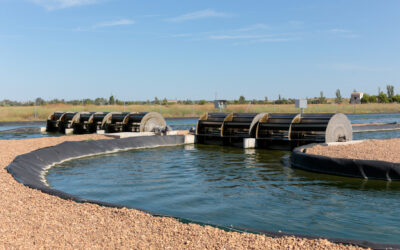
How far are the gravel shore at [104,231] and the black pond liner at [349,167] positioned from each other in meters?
7.10

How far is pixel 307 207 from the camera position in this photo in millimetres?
8883

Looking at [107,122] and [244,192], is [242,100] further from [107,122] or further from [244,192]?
[244,192]

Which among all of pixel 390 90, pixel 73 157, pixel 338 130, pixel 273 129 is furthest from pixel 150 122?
pixel 390 90

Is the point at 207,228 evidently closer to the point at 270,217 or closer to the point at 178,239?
the point at 178,239

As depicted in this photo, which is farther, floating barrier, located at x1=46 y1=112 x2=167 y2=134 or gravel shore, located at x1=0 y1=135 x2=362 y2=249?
floating barrier, located at x1=46 y1=112 x2=167 y2=134

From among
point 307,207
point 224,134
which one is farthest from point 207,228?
point 224,134

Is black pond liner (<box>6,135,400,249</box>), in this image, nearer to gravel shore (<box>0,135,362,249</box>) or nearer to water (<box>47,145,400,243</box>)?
gravel shore (<box>0,135,362,249</box>)

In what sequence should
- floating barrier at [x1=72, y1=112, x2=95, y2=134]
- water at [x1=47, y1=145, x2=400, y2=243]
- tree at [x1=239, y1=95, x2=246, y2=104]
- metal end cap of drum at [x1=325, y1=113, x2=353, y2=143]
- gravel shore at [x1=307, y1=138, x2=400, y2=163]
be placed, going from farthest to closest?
1. tree at [x1=239, y1=95, x2=246, y2=104]
2. floating barrier at [x1=72, y1=112, x2=95, y2=134]
3. metal end cap of drum at [x1=325, y1=113, x2=353, y2=143]
4. gravel shore at [x1=307, y1=138, x2=400, y2=163]
5. water at [x1=47, y1=145, x2=400, y2=243]

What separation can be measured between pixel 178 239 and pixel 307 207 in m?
4.25

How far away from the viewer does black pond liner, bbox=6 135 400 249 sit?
609cm

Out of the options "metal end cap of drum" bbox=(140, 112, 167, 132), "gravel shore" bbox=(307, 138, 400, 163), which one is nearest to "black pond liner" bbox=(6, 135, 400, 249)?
"metal end cap of drum" bbox=(140, 112, 167, 132)

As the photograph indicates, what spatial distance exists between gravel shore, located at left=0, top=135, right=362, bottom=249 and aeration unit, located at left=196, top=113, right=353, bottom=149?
13.8 metres

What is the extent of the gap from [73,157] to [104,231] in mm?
11649

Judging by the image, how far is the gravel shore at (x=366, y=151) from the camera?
43.1 feet
